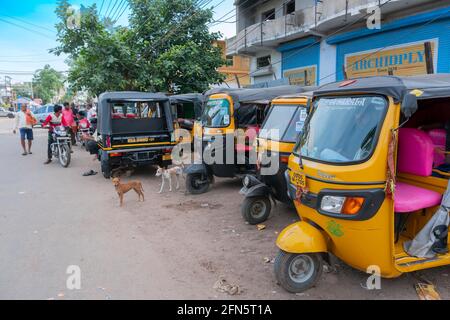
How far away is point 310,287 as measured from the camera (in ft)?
11.4

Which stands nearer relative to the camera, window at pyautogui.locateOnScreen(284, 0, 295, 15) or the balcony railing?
the balcony railing

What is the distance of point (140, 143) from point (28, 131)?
658cm

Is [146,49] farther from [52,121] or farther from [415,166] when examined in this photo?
[415,166]

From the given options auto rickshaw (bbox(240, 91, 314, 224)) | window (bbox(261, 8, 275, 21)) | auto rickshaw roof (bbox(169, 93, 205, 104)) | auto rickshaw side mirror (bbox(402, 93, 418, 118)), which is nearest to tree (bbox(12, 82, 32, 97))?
window (bbox(261, 8, 275, 21))

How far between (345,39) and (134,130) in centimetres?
923

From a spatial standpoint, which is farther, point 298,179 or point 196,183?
point 196,183

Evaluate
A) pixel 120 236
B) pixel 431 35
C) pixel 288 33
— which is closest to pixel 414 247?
pixel 120 236

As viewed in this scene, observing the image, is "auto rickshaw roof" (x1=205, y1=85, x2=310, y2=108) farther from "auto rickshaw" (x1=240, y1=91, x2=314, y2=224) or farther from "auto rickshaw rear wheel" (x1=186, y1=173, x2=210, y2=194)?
"auto rickshaw" (x1=240, y1=91, x2=314, y2=224)

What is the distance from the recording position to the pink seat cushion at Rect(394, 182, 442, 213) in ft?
10.7

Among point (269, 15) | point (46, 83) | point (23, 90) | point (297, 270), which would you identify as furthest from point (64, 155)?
point (23, 90)

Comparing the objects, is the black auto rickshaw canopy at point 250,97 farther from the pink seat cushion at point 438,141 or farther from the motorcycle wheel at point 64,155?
the motorcycle wheel at point 64,155

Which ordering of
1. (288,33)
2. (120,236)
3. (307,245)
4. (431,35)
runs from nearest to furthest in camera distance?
(307,245) → (120,236) → (431,35) → (288,33)

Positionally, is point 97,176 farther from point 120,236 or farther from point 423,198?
point 423,198

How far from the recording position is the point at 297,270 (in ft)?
11.4
